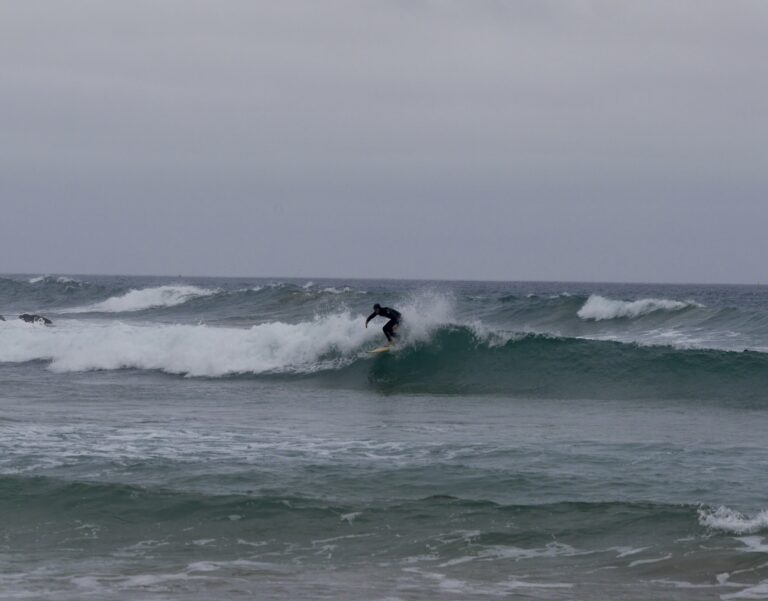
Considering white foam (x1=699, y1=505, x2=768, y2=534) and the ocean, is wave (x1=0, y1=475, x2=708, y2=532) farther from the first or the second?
white foam (x1=699, y1=505, x2=768, y2=534)

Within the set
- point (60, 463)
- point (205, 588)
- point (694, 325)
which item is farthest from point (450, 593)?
point (694, 325)

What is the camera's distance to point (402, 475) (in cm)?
1145

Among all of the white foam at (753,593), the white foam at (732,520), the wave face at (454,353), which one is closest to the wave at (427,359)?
the wave face at (454,353)

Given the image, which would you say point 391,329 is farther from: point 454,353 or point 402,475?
point 402,475

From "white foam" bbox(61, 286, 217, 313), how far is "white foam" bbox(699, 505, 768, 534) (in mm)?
44506

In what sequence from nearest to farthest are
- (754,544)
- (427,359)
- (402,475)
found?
(754,544) → (402,475) → (427,359)

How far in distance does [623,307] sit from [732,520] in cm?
3015

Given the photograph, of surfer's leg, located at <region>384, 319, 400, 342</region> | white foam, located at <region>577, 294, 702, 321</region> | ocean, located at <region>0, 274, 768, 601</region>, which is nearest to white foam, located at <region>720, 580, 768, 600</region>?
ocean, located at <region>0, 274, 768, 601</region>

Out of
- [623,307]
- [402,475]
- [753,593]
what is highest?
[623,307]

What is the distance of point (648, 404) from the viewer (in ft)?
61.0

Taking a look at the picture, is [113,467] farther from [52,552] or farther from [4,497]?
[52,552]

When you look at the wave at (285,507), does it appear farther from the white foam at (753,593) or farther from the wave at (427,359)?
the wave at (427,359)

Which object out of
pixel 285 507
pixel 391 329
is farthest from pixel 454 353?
Result: pixel 285 507

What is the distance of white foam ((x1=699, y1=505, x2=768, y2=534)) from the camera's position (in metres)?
9.20
